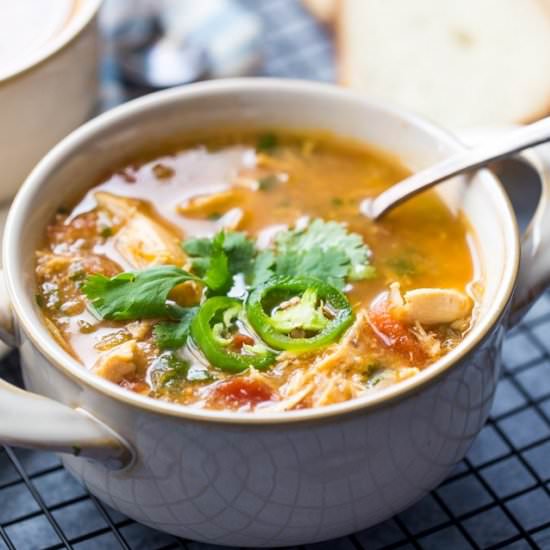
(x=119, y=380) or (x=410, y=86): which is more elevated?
(x=119, y=380)

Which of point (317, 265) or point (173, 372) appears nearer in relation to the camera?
point (173, 372)

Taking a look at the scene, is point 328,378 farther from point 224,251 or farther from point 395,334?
point 224,251

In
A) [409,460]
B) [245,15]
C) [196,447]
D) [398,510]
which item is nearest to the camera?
[196,447]

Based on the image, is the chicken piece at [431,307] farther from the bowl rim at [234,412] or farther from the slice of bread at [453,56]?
the slice of bread at [453,56]

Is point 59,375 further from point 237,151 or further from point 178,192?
point 237,151

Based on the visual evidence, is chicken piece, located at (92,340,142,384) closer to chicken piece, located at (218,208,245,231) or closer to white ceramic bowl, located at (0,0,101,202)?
chicken piece, located at (218,208,245,231)

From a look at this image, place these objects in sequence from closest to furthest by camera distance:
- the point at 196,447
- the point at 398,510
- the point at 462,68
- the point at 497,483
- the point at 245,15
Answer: the point at 196,447 → the point at 398,510 → the point at 497,483 → the point at 462,68 → the point at 245,15

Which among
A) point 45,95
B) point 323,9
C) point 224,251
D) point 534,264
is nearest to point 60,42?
point 45,95

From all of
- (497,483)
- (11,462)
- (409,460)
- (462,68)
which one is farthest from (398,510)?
(462,68)
